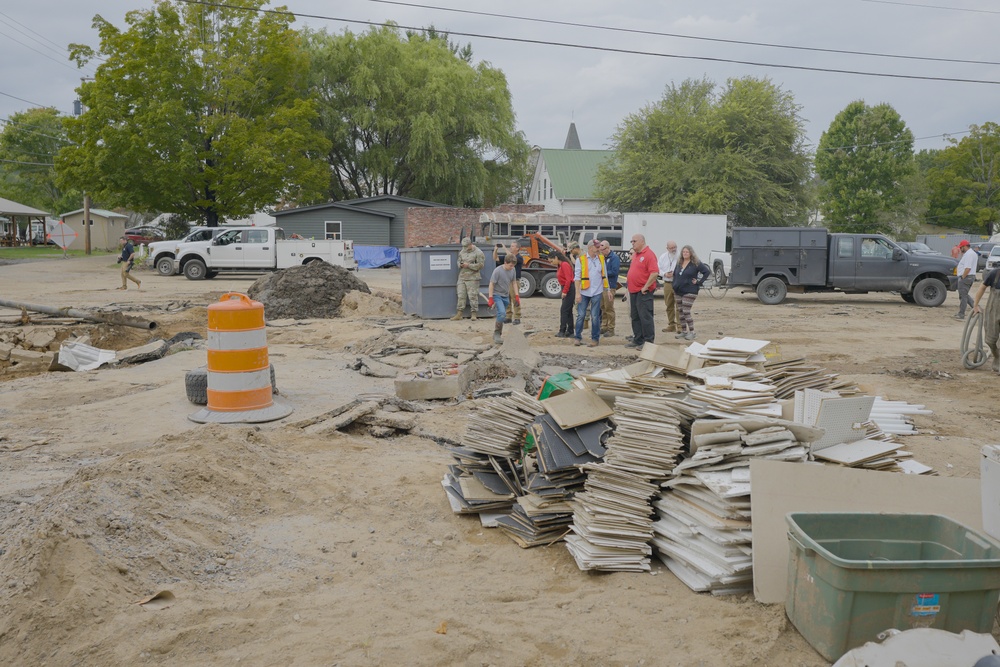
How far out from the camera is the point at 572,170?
59.9 meters

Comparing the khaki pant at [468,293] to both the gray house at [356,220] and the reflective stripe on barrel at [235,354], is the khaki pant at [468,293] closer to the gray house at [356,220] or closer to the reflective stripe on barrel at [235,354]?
the reflective stripe on barrel at [235,354]

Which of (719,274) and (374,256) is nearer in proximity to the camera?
(719,274)

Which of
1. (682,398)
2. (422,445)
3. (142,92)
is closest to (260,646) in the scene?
(682,398)

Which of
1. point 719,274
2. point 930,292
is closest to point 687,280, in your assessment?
point 930,292

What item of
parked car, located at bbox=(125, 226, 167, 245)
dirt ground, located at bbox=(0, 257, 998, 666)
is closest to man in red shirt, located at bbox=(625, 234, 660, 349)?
dirt ground, located at bbox=(0, 257, 998, 666)

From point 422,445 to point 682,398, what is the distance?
9.28ft

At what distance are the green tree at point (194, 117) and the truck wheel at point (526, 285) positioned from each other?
1846 cm

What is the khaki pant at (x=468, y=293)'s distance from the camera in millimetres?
17594

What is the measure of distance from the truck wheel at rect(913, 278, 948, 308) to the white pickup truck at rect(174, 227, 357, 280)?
19262mm

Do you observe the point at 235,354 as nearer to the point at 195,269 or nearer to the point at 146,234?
the point at 195,269

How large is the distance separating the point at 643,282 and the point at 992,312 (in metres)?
5.09

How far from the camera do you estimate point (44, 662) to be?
3.42m

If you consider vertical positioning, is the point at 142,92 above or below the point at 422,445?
above

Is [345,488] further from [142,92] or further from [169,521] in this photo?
[142,92]
